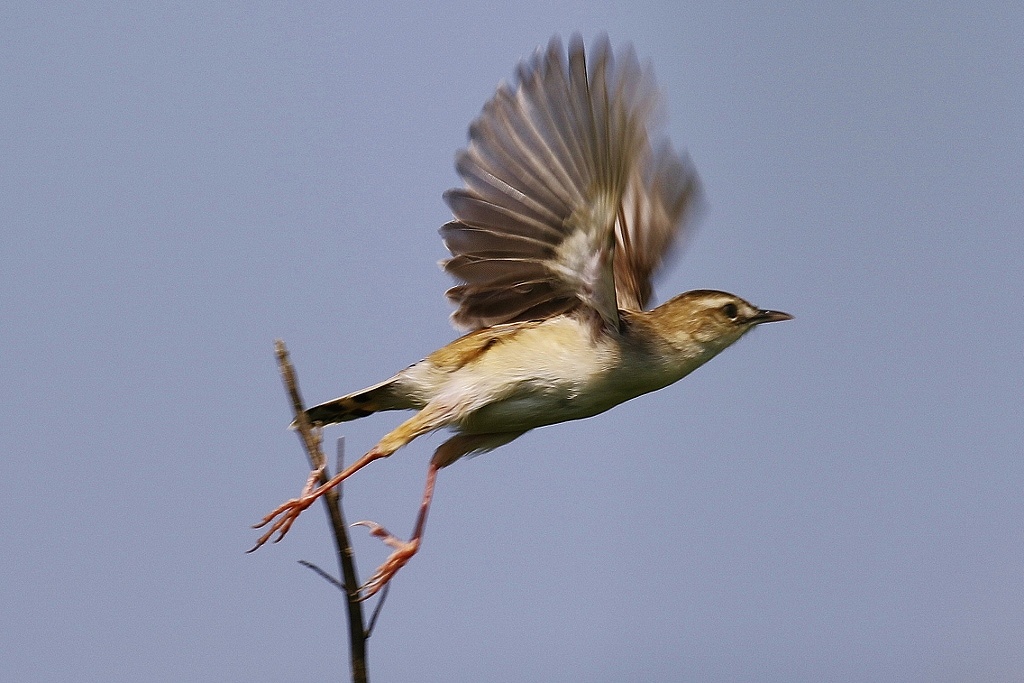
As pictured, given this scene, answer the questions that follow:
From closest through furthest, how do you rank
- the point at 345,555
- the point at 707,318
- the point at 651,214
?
the point at 345,555, the point at 707,318, the point at 651,214

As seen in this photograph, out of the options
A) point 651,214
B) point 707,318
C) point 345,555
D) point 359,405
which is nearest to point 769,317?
point 707,318

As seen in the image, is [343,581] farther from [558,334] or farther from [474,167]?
[474,167]

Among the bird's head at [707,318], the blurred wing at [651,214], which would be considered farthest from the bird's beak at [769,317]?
the blurred wing at [651,214]

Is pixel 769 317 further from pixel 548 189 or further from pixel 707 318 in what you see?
pixel 548 189

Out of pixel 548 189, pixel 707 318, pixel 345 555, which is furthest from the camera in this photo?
pixel 707 318

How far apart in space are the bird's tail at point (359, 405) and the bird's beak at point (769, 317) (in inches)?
52.3

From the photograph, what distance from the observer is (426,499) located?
4.20 m

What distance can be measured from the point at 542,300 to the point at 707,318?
A: 60 centimetres

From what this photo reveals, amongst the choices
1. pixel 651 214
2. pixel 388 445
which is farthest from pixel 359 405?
pixel 651 214

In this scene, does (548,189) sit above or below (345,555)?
above

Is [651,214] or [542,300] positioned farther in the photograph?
[651,214]

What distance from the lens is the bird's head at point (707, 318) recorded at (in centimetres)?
418

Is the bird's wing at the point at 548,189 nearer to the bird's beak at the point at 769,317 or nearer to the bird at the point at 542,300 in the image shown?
the bird at the point at 542,300

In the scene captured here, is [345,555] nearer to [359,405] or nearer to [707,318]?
[359,405]
